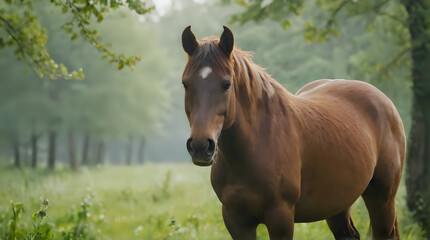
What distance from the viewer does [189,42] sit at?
3.09 metres

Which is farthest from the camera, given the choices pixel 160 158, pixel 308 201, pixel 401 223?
pixel 160 158

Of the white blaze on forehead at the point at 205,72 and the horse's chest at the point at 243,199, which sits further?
the horse's chest at the point at 243,199

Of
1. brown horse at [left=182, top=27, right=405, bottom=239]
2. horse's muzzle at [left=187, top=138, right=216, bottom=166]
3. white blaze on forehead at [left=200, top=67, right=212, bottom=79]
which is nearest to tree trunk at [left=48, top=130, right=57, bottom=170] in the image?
brown horse at [left=182, top=27, right=405, bottom=239]

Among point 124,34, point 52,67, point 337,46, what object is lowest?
point 52,67

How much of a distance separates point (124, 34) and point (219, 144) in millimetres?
19164

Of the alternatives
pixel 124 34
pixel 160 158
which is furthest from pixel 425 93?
pixel 160 158

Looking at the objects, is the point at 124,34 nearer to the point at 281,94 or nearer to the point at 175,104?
the point at 281,94

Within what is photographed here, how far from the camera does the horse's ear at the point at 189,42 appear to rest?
120 inches

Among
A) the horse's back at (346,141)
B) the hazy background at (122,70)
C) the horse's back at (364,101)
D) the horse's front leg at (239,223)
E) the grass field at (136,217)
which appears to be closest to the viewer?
the horse's front leg at (239,223)

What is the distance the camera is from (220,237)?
6387mm

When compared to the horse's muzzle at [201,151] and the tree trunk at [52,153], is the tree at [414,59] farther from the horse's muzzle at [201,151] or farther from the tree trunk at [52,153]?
the tree trunk at [52,153]

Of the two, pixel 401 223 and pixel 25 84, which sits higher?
pixel 25 84

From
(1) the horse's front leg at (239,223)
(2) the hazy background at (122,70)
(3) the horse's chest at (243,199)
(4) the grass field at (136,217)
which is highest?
(2) the hazy background at (122,70)

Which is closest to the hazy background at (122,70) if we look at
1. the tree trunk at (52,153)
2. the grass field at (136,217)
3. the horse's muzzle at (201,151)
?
the tree trunk at (52,153)
